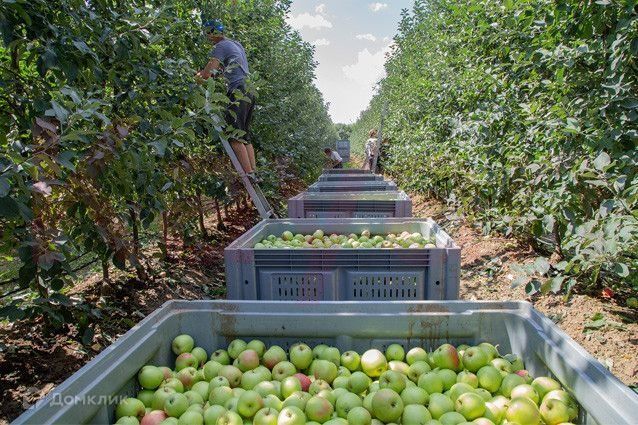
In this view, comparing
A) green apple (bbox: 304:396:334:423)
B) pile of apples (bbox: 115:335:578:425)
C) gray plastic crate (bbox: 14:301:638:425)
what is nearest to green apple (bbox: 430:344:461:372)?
pile of apples (bbox: 115:335:578:425)

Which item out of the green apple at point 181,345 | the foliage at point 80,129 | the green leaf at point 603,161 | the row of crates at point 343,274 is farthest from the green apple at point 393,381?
the green leaf at point 603,161

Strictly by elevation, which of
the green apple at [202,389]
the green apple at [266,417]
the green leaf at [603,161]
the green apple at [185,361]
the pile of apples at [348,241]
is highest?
the green leaf at [603,161]

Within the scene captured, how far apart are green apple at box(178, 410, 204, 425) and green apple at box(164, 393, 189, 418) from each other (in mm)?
57

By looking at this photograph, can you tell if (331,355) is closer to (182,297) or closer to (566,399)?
(566,399)

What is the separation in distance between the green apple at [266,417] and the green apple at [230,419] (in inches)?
2.0

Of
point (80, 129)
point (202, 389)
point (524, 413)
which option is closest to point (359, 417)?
point (524, 413)

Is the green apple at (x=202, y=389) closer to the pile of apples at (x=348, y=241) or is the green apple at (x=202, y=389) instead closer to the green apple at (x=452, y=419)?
the green apple at (x=452, y=419)

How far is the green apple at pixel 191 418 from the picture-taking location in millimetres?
1430

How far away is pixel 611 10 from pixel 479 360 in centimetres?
202

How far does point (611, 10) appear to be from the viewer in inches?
93.9

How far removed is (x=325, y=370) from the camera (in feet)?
5.54

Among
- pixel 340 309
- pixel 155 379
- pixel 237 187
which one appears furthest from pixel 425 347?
pixel 237 187

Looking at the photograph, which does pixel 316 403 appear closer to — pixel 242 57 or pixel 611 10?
pixel 611 10

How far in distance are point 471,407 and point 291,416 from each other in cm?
58
